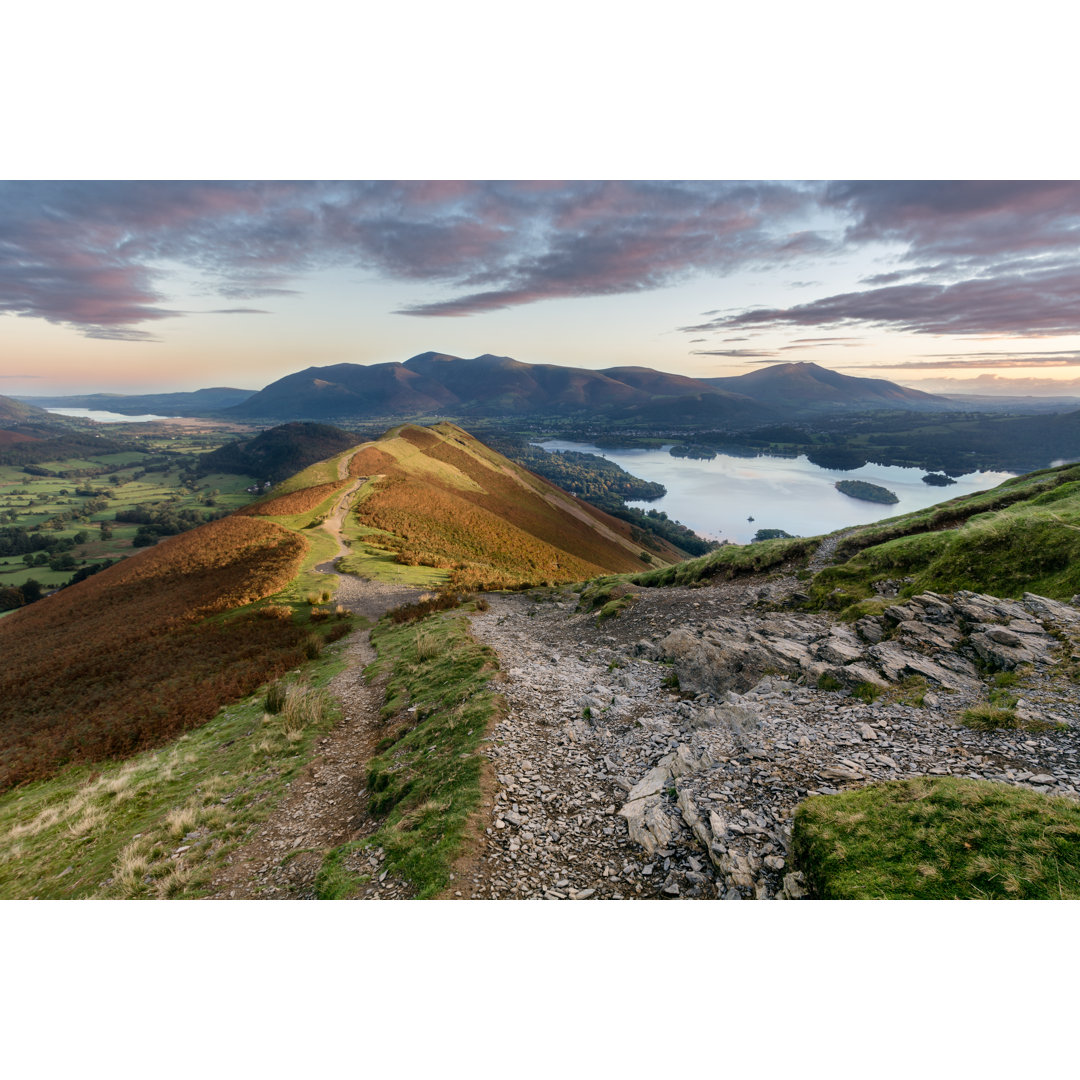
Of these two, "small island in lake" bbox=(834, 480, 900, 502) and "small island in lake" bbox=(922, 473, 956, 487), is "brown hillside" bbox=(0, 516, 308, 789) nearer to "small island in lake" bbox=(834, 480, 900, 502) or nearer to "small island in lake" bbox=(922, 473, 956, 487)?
"small island in lake" bbox=(834, 480, 900, 502)

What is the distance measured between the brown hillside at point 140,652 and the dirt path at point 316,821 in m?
6.47

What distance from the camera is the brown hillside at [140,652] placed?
1481 cm

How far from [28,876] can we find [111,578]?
37.1m

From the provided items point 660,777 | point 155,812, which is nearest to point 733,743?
point 660,777

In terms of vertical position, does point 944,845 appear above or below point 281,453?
above

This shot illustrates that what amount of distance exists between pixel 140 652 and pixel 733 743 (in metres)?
27.0

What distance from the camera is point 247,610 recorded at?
1025 inches

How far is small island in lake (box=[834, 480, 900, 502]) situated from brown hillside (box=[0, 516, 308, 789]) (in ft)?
540

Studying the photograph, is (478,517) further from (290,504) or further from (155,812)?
(155,812)

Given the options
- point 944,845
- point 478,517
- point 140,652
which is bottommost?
point 478,517

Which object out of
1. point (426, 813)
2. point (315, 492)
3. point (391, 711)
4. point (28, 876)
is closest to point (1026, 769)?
point (426, 813)

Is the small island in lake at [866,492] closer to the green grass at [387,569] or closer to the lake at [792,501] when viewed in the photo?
the lake at [792,501]

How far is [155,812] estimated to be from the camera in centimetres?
1014

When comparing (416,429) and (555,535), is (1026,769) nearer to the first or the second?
(555,535)
